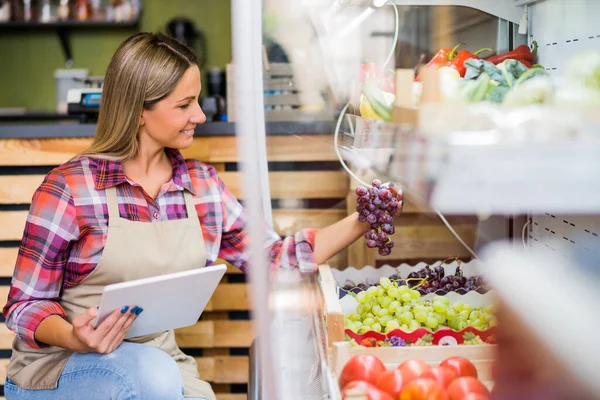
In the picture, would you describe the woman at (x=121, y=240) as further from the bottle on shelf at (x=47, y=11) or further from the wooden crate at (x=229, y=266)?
the bottle on shelf at (x=47, y=11)

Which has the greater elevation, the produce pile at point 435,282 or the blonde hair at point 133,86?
the blonde hair at point 133,86

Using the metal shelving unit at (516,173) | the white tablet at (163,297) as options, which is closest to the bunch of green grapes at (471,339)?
the metal shelving unit at (516,173)

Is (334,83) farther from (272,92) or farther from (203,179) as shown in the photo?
(203,179)

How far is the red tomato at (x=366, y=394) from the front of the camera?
1.03 m

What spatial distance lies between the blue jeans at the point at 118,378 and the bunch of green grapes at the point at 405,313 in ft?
1.55

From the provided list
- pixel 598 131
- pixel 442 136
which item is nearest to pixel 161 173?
pixel 442 136

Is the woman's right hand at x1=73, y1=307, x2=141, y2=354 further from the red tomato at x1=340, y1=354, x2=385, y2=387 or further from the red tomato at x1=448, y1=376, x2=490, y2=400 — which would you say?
the red tomato at x1=448, y1=376, x2=490, y2=400

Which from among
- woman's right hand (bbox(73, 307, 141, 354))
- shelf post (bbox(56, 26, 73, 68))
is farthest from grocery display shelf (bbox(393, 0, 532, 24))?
shelf post (bbox(56, 26, 73, 68))

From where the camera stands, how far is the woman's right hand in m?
1.42

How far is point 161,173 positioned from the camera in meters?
1.73

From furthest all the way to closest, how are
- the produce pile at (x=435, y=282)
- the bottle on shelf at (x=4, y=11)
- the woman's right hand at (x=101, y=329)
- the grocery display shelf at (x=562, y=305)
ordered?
1. the bottle on shelf at (x=4, y=11)
2. the woman's right hand at (x=101, y=329)
3. the produce pile at (x=435, y=282)
4. the grocery display shelf at (x=562, y=305)

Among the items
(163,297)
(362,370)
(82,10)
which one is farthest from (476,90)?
(82,10)

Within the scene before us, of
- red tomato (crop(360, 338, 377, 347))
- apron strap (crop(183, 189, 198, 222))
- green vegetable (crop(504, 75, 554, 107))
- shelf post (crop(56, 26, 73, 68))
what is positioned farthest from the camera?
shelf post (crop(56, 26, 73, 68))

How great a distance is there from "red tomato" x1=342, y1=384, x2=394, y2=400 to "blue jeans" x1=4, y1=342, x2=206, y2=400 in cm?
59
